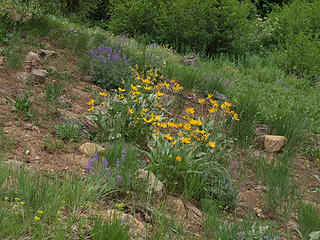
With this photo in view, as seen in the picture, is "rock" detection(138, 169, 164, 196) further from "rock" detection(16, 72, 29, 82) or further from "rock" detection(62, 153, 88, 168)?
"rock" detection(16, 72, 29, 82)

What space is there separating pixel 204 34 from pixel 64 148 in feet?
25.7

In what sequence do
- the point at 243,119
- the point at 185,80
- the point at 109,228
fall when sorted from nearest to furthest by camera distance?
the point at 109,228, the point at 243,119, the point at 185,80

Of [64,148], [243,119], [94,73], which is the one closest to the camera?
[64,148]

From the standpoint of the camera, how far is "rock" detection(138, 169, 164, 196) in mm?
2769

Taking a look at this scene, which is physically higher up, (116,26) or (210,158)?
(210,158)

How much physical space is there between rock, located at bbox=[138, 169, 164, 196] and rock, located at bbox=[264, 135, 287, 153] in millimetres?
2082

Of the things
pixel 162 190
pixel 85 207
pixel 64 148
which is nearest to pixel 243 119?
pixel 162 190

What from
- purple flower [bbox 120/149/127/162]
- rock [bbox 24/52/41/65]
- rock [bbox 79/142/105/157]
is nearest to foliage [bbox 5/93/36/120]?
rock [bbox 79/142/105/157]

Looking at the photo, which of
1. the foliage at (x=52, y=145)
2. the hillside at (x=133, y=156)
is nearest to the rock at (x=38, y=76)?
the hillside at (x=133, y=156)

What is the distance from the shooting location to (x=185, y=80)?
19.1 feet

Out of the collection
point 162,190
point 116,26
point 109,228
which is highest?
point 109,228

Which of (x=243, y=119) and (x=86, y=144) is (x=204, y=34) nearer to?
(x=243, y=119)

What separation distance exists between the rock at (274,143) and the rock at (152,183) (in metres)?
2.08

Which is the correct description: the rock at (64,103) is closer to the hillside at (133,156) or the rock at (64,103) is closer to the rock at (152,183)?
the hillside at (133,156)
